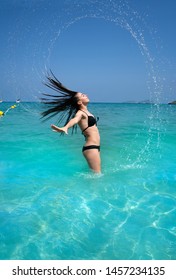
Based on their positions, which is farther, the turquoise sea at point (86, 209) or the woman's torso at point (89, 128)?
the woman's torso at point (89, 128)

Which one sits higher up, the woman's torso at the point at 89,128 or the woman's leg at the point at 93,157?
the woman's torso at the point at 89,128

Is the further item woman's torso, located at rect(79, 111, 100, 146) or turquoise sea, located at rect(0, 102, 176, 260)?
woman's torso, located at rect(79, 111, 100, 146)

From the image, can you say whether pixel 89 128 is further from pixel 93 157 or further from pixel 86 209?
pixel 86 209

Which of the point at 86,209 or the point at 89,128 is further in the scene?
the point at 89,128

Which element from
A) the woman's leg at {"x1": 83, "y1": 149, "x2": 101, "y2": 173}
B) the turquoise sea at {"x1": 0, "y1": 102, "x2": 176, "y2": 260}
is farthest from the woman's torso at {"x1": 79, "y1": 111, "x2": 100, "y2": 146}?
the turquoise sea at {"x1": 0, "y1": 102, "x2": 176, "y2": 260}

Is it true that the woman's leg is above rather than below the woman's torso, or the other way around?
below

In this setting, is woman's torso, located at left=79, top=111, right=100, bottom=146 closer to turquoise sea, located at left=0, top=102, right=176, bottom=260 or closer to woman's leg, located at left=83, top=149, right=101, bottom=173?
woman's leg, located at left=83, top=149, right=101, bottom=173

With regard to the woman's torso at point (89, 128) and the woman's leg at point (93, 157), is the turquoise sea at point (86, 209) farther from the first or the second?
the woman's torso at point (89, 128)

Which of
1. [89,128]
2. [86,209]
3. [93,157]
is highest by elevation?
[89,128]

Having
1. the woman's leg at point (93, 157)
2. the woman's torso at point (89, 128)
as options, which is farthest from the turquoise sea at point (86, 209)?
the woman's torso at point (89, 128)

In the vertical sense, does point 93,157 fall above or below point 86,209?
above

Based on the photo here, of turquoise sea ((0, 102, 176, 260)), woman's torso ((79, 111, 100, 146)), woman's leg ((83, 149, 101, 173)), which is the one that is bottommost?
turquoise sea ((0, 102, 176, 260))

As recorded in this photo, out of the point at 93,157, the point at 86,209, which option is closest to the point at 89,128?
the point at 93,157
